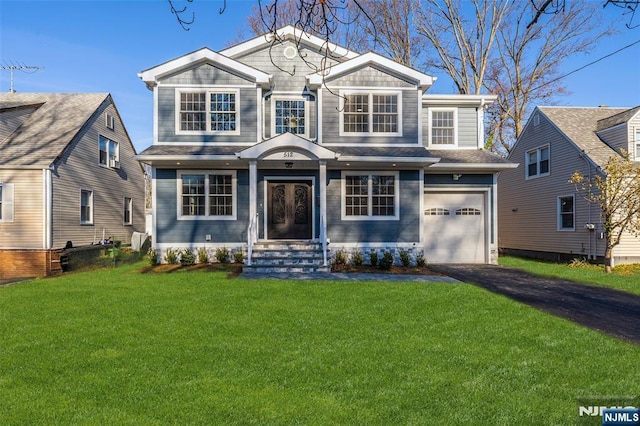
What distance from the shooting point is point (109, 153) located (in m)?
17.7

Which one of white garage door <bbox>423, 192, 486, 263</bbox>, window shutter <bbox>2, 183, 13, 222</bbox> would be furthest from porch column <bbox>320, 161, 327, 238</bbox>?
window shutter <bbox>2, 183, 13, 222</bbox>

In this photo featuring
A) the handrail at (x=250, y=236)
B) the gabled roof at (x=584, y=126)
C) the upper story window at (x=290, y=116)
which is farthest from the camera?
the gabled roof at (x=584, y=126)

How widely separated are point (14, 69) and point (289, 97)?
14.1 meters

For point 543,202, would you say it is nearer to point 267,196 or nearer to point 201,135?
point 267,196

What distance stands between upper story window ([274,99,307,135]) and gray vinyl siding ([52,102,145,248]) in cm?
505

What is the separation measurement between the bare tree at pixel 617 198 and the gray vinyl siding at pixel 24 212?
18272 mm

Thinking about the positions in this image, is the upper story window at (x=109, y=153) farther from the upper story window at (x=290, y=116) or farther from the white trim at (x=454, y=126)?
the white trim at (x=454, y=126)

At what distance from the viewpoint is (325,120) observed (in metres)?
13.1

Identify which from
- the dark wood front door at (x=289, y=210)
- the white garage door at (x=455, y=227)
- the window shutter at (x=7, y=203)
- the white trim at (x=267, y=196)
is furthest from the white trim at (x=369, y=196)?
the window shutter at (x=7, y=203)

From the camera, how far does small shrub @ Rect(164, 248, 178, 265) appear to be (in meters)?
12.4

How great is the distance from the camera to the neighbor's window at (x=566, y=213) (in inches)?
611

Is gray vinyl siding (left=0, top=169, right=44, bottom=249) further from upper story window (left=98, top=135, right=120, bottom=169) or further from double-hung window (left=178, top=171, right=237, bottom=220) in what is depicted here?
double-hung window (left=178, top=171, right=237, bottom=220)

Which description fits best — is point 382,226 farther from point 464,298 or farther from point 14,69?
point 14,69

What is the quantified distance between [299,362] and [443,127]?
12275mm
